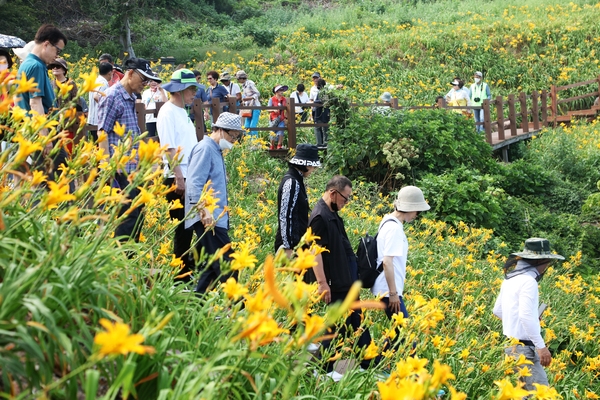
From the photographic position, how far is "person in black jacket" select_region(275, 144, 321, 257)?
4.79 metres

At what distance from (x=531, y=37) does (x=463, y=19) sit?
3.99 meters

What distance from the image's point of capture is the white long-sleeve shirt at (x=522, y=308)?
4676mm

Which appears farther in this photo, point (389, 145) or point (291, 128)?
point (291, 128)

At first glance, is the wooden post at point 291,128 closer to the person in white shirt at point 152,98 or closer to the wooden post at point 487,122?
the person in white shirt at point 152,98

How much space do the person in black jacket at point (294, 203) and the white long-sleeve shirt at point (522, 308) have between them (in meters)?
1.61

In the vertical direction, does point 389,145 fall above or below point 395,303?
above

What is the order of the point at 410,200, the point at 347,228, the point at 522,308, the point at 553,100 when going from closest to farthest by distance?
the point at 522,308 < the point at 410,200 < the point at 347,228 < the point at 553,100

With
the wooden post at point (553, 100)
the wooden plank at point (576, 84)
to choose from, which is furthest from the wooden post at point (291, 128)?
the wooden plank at point (576, 84)

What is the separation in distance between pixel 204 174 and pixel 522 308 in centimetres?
247

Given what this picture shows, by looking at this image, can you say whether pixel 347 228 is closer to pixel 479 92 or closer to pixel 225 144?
pixel 225 144

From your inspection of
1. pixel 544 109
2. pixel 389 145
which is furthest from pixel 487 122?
pixel 389 145

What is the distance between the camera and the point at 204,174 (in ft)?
14.8

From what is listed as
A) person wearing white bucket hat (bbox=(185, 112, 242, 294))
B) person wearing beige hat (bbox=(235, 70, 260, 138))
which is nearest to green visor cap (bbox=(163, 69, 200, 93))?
person wearing white bucket hat (bbox=(185, 112, 242, 294))

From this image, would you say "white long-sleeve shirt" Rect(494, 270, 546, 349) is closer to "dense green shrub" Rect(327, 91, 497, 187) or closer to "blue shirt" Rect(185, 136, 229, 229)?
"blue shirt" Rect(185, 136, 229, 229)
